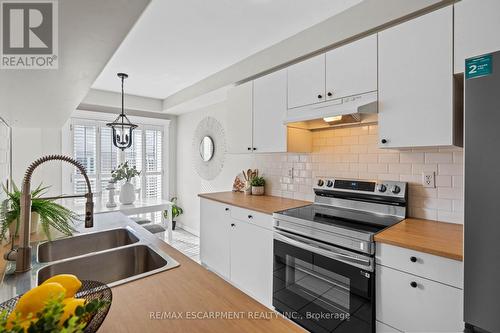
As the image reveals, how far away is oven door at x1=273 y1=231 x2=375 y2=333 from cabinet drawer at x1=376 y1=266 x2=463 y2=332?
0.06 metres

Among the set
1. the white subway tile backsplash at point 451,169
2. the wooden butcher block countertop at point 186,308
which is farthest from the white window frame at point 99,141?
the white subway tile backsplash at point 451,169

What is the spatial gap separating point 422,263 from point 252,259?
144cm

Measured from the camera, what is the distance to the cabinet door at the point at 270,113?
8.18ft

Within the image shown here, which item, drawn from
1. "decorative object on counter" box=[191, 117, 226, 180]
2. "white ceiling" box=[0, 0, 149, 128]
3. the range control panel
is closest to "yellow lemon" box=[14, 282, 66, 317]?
"white ceiling" box=[0, 0, 149, 128]

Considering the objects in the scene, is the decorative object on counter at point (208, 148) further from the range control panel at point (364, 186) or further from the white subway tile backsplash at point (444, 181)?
the white subway tile backsplash at point (444, 181)

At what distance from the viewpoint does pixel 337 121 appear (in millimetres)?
2234

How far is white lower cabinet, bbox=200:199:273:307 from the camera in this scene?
2.28 meters

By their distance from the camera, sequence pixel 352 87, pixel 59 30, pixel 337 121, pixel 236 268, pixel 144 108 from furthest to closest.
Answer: pixel 144 108
pixel 236 268
pixel 337 121
pixel 352 87
pixel 59 30

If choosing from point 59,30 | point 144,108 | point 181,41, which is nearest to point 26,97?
point 59,30

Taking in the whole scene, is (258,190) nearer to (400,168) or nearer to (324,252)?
(324,252)

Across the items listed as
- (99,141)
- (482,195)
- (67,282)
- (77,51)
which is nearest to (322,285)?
(482,195)

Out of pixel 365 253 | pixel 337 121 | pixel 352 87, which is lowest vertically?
pixel 365 253

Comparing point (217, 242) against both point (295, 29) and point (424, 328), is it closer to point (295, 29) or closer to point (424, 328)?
point (424, 328)

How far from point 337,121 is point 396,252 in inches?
46.8
